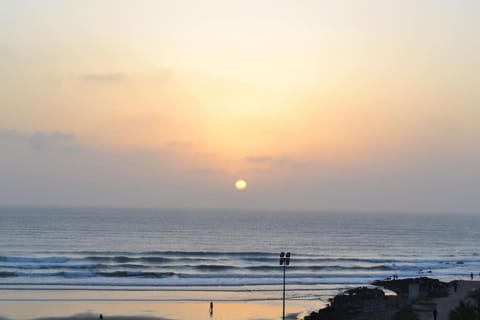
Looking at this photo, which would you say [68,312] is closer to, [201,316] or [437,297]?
[201,316]

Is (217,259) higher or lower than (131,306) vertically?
higher

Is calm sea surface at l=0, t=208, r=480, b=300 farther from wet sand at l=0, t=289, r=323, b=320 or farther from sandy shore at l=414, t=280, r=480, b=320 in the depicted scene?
sandy shore at l=414, t=280, r=480, b=320

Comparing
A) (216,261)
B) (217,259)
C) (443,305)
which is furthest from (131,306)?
(217,259)

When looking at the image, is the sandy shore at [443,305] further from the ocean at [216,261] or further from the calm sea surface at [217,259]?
the calm sea surface at [217,259]

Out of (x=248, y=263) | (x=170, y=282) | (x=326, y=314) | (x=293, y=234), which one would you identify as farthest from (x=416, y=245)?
(x=326, y=314)

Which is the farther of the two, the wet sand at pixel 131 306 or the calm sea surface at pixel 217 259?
the calm sea surface at pixel 217 259

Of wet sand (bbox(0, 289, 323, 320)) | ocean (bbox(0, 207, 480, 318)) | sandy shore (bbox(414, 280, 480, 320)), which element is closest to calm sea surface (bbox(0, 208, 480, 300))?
ocean (bbox(0, 207, 480, 318))

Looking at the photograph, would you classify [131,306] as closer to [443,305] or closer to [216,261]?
[443,305]

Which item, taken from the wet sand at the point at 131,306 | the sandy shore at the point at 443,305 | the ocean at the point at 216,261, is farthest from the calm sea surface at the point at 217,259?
the sandy shore at the point at 443,305

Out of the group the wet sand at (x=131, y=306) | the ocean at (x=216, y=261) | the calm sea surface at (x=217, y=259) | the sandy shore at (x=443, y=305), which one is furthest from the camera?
the calm sea surface at (x=217, y=259)

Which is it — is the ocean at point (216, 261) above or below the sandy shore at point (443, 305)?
above

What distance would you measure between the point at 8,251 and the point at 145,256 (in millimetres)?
18234

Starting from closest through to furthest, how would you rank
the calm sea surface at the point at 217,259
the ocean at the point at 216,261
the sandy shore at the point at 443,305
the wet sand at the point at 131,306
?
the sandy shore at the point at 443,305 < the wet sand at the point at 131,306 < the ocean at the point at 216,261 < the calm sea surface at the point at 217,259

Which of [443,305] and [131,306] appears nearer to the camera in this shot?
[443,305]
